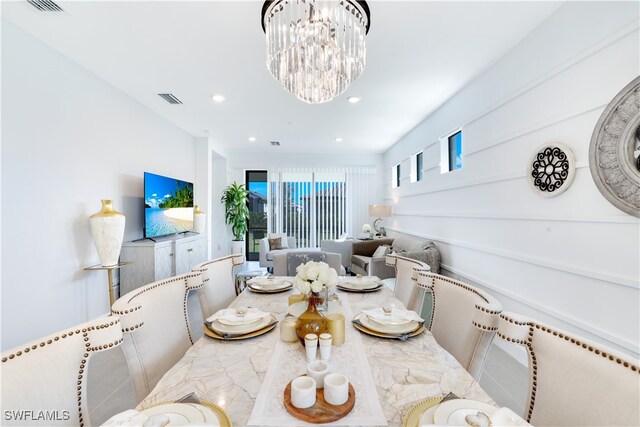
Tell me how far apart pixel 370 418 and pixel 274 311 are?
889mm

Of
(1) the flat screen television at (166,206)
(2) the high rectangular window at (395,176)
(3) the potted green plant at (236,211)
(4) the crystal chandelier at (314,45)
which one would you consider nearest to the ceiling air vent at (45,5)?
(4) the crystal chandelier at (314,45)

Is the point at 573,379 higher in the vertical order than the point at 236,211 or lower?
lower

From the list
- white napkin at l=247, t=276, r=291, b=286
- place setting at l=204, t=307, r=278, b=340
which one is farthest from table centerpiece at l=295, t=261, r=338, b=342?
white napkin at l=247, t=276, r=291, b=286

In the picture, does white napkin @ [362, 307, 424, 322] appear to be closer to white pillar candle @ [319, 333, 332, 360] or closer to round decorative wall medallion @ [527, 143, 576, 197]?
white pillar candle @ [319, 333, 332, 360]

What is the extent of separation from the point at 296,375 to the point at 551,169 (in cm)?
239

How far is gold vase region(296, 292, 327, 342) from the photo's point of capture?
1114 mm

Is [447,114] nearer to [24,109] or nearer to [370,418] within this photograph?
[370,418]

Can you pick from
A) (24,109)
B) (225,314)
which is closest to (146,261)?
(24,109)

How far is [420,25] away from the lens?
91.2 inches

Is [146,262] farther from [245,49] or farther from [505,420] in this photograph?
[505,420]

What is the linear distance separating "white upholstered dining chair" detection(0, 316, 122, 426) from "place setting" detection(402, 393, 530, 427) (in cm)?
93

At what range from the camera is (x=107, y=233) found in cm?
292

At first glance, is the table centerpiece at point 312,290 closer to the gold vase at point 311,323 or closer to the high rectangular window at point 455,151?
the gold vase at point 311,323

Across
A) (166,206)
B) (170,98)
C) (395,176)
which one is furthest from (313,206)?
(170,98)
